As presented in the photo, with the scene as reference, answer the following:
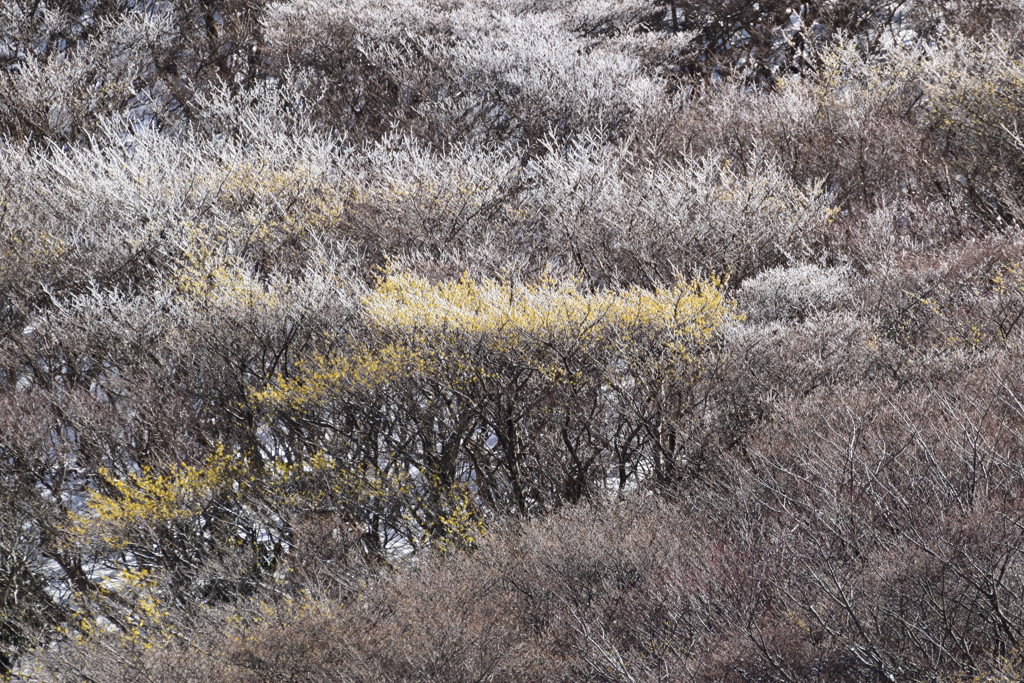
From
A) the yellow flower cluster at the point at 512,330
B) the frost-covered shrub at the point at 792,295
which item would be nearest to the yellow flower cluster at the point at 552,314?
the yellow flower cluster at the point at 512,330

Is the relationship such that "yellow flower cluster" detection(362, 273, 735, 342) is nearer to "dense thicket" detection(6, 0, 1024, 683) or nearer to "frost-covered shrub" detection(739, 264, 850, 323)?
"dense thicket" detection(6, 0, 1024, 683)

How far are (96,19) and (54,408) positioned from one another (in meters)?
20.1

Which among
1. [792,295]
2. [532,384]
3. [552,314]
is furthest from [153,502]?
[792,295]

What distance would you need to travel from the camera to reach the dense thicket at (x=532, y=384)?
684 centimetres

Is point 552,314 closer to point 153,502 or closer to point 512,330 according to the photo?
point 512,330

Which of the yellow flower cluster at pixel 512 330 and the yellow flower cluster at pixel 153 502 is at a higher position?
the yellow flower cluster at pixel 512 330

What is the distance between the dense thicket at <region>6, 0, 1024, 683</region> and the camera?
6.84m

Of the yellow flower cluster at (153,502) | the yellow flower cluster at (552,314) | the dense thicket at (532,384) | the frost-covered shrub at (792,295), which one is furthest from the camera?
the frost-covered shrub at (792,295)

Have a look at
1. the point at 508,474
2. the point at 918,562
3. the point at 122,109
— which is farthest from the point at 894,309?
the point at 122,109

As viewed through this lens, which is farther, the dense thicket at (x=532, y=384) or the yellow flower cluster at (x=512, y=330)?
the yellow flower cluster at (x=512, y=330)

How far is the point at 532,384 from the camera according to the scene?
1070 cm

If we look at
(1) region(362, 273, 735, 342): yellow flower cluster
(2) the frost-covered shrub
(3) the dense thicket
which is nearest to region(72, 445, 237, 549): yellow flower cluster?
(3) the dense thicket

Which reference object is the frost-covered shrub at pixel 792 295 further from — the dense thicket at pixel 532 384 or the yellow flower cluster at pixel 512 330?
the yellow flower cluster at pixel 512 330

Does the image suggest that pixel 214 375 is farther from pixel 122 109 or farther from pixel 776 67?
pixel 776 67
